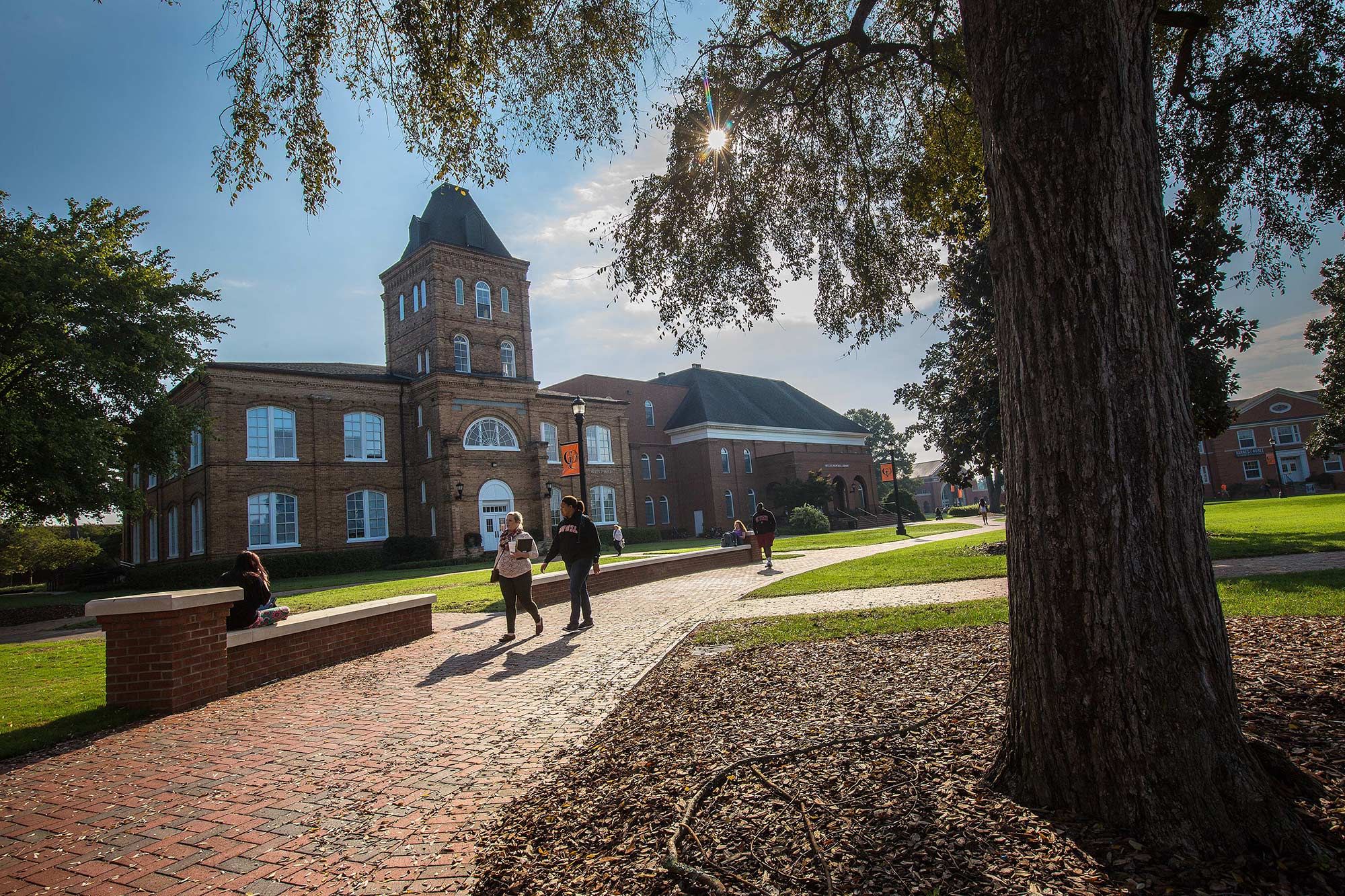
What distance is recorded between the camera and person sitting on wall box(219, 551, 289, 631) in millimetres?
6941

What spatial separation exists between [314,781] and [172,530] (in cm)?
3581

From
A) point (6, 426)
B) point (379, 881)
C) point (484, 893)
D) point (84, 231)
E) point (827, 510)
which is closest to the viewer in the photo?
point (484, 893)

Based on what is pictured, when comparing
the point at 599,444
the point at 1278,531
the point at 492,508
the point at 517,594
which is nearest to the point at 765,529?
the point at 517,594

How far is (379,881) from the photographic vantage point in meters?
2.87

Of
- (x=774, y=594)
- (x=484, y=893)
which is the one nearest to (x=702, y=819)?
(x=484, y=893)

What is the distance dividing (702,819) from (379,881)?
136 centimetres

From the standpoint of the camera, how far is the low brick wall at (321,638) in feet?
22.1

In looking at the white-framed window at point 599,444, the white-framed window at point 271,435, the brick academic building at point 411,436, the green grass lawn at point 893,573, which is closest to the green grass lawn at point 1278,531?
the green grass lawn at point 893,573

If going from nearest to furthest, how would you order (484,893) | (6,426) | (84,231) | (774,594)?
1. (484,893)
2. (774,594)
3. (6,426)
4. (84,231)

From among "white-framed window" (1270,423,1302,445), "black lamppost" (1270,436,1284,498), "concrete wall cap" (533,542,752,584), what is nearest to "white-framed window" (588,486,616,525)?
"concrete wall cap" (533,542,752,584)

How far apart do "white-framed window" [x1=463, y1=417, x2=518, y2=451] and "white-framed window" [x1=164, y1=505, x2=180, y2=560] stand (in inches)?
549

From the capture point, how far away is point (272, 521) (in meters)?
29.2

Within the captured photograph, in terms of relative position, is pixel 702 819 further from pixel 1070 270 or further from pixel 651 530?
pixel 651 530

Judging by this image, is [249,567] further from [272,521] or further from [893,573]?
[272,521]
